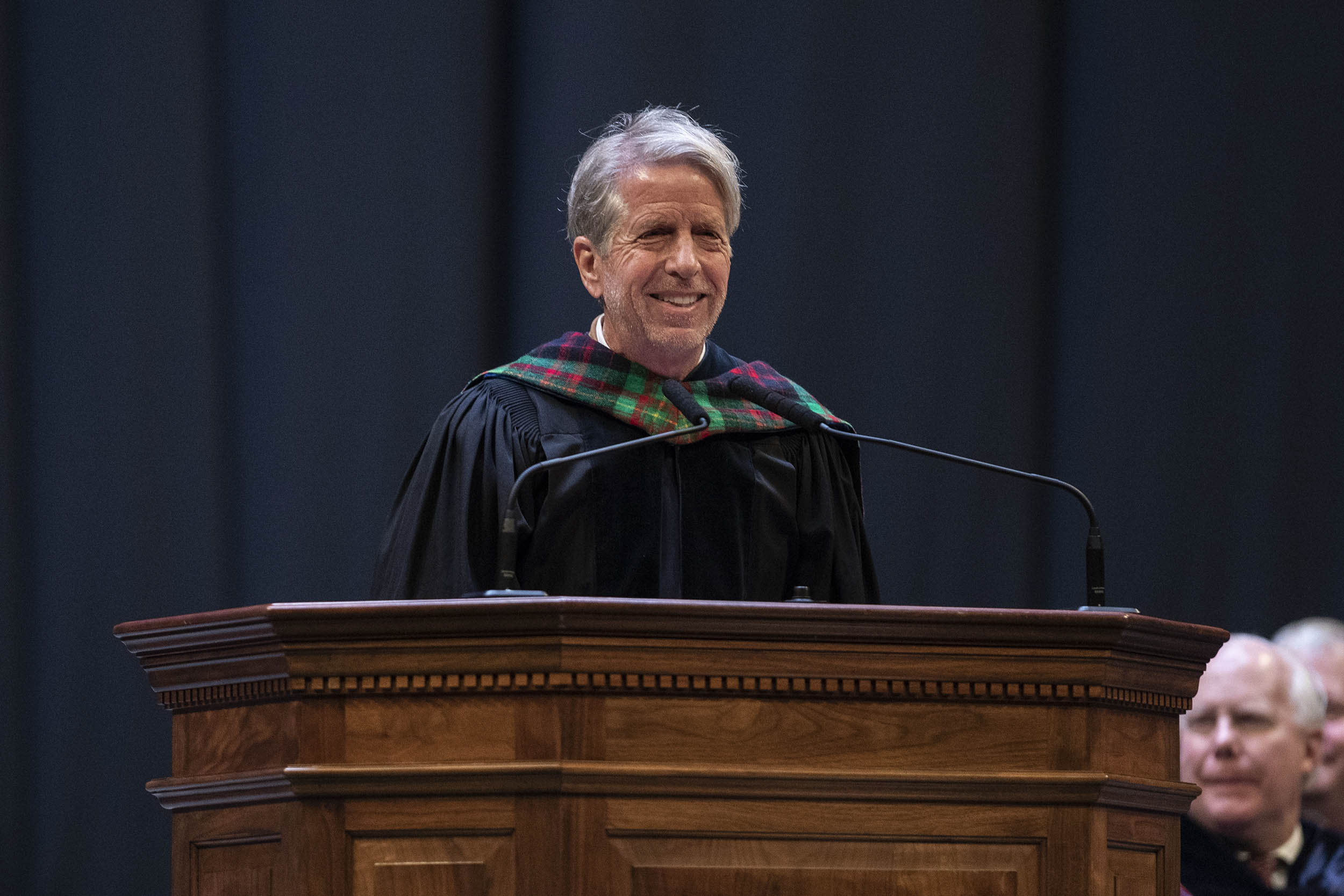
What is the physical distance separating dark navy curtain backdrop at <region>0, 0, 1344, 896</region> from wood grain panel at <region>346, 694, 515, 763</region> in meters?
2.21

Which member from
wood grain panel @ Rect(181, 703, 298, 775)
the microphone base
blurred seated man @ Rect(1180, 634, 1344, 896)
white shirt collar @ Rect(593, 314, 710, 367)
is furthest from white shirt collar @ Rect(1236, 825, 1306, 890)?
wood grain panel @ Rect(181, 703, 298, 775)

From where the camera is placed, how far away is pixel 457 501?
8.53 feet

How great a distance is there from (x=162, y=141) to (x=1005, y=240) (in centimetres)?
218

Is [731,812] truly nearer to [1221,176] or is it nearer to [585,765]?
[585,765]

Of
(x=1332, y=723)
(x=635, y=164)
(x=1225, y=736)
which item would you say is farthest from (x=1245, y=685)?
(x=635, y=164)

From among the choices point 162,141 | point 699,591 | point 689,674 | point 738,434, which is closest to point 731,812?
point 689,674

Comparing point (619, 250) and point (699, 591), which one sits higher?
point (619, 250)

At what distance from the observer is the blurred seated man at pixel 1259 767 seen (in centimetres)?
339

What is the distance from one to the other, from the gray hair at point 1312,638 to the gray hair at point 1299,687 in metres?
0.45

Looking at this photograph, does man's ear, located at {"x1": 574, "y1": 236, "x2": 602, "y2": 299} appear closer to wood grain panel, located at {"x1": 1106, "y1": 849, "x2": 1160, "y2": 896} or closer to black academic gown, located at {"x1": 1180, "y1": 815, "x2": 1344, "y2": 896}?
wood grain panel, located at {"x1": 1106, "y1": 849, "x2": 1160, "y2": 896}

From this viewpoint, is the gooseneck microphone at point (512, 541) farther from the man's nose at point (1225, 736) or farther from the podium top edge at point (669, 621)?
the man's nose at point (1225, 736)

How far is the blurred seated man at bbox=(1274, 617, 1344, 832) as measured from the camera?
3887 millimetres

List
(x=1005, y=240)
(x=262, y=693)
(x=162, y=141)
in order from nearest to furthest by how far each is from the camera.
A: (x=262, y=693), (x=162, y=141), (x=1005, y=240)

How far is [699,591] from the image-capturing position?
2.66 meters
